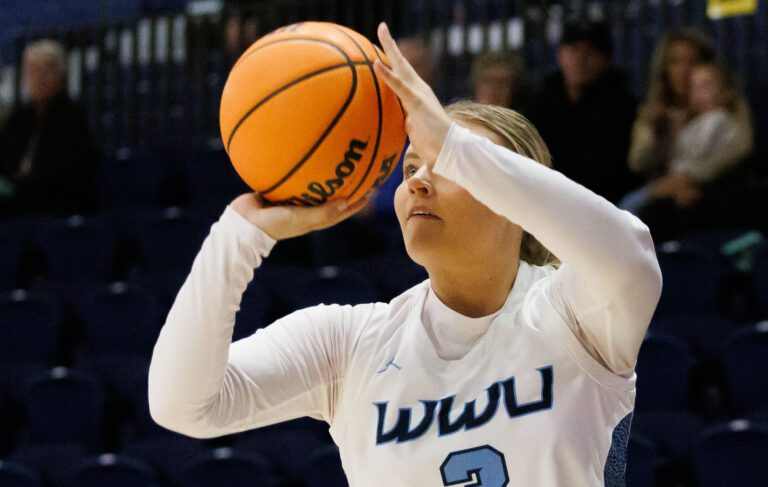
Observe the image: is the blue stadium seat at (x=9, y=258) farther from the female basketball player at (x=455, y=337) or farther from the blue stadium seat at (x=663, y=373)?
the female basketball player at (x=455, y=337)

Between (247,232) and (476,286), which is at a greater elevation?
(247,232)

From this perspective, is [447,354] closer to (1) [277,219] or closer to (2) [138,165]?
(1) [277,219]

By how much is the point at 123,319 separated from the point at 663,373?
2.77m

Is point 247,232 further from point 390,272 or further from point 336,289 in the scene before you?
point 390,272

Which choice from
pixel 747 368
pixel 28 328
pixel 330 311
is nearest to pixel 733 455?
pixel 747 368

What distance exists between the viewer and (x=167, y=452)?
538cm

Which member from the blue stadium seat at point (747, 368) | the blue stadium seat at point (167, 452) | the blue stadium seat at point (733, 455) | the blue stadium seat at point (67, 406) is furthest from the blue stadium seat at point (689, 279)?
the blue stadium seat at point (67, 406)

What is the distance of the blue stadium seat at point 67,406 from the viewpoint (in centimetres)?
559

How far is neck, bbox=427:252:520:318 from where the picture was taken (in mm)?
2186

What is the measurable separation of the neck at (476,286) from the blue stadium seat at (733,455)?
2408 millimetres

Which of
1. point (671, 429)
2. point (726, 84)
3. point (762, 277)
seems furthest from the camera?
point (726, 84)

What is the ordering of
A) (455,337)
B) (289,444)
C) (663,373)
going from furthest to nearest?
(289,444) < (663,373) < (455,337)

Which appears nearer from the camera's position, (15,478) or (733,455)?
(733,455)

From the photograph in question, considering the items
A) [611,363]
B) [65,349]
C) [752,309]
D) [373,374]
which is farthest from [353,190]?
[65,349]
